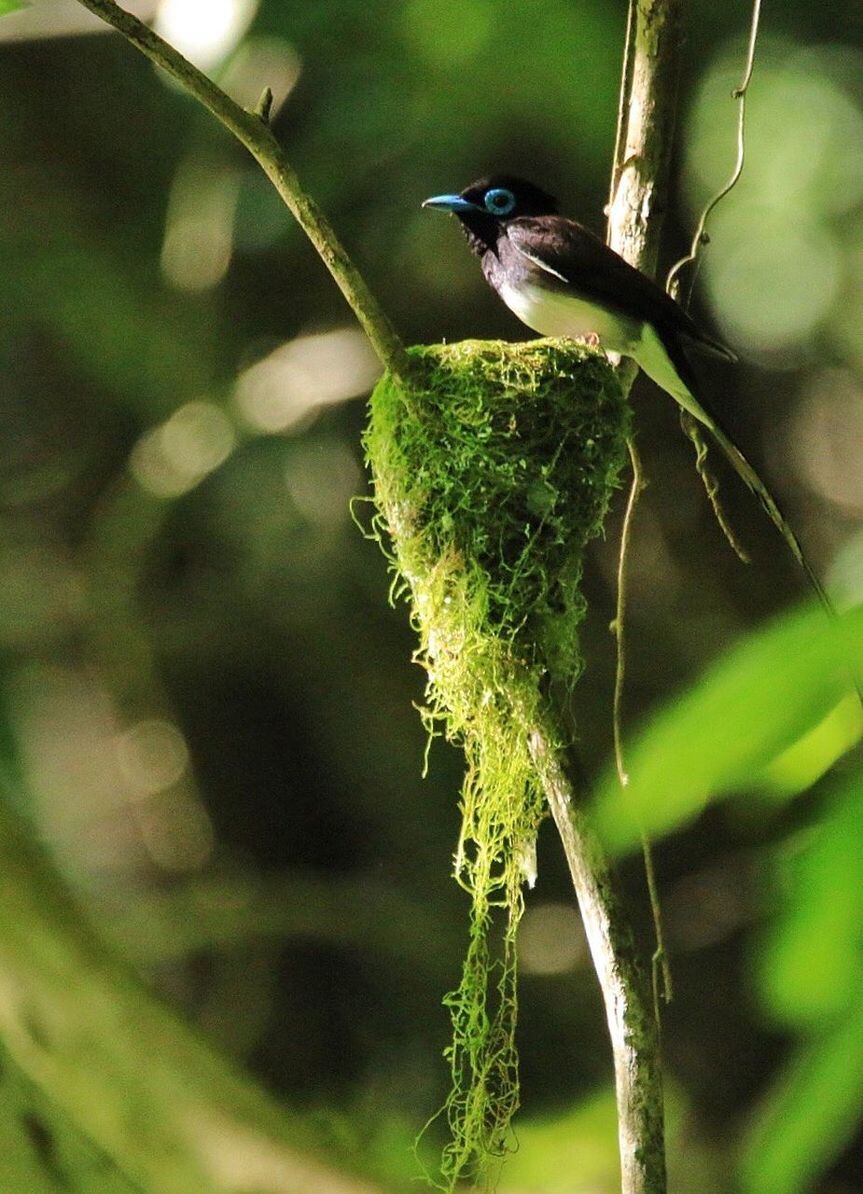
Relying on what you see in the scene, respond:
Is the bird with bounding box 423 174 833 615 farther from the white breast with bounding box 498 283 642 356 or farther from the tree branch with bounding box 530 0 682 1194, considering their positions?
the tree branch with bounding box 530 0 682 1194

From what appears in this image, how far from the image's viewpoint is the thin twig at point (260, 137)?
7.39ft

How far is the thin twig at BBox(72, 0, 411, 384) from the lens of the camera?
88.7 inches

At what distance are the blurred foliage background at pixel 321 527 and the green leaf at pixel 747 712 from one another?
14.5ft

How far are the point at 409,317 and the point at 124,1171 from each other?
12.5 feet

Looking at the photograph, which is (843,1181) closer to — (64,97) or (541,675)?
(541,675)

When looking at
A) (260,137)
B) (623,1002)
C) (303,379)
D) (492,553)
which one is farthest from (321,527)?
(623,1002)

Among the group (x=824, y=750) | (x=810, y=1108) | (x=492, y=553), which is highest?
(x=492, y=553)

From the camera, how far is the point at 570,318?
138 inches

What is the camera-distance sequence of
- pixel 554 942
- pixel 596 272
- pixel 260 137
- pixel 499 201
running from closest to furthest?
1. pixel 260 137
2. pixel 596 272
3. pixel 499 201
4. pixel 554 942

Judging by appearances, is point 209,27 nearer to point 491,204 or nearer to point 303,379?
point 491,204

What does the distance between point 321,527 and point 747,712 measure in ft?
16.9

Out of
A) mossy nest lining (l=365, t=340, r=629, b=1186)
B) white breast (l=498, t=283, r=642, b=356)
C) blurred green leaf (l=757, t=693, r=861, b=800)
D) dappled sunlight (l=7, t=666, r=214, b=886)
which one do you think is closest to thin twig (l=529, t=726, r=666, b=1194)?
mossy nest lining (l=365, t=340, r=629, b=1186)

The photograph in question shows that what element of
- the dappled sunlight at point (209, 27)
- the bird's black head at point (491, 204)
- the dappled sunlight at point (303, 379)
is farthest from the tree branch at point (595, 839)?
the dappled sunlight at point (303, 379)

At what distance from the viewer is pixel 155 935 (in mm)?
5441
